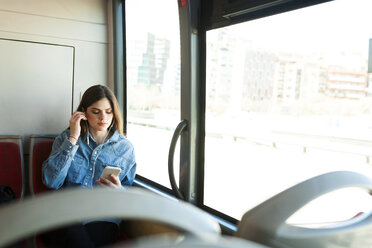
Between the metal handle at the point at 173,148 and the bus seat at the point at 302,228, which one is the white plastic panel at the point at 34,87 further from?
the bus seat at the point at 302,228

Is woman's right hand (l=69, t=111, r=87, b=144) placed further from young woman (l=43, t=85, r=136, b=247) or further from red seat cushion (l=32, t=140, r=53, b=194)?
red seat cushion (l=32, t=140, r=53, b=194)

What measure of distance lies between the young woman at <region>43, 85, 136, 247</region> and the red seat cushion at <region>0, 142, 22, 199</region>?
1.76ft

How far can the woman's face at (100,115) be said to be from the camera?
2762 millimetres

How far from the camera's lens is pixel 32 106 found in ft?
11.1

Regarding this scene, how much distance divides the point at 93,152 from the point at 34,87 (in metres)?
1.11

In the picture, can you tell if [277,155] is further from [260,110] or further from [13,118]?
[13,118]

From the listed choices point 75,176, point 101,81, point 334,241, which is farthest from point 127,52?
point 334,241

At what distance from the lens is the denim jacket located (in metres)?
2.55

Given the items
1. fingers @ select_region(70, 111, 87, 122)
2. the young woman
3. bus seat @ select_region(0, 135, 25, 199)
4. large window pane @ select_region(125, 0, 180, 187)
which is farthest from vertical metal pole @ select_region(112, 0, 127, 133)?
bus seat @ select_region(0, 135, 25, 199)

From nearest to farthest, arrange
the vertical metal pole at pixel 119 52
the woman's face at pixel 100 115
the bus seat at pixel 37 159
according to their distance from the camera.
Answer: the woman's face at pixel 100 115, the bus seat at pixel 37 159, the vertical metal pole at pixel 119 52

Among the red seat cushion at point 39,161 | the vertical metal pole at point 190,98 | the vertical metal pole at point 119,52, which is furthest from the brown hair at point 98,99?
the vertical metal pole at point 119,52

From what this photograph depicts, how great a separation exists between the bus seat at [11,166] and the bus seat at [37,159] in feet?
0.59

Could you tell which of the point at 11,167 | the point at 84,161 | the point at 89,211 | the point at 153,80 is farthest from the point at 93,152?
the point at 89,211

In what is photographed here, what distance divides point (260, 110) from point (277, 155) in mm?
309
